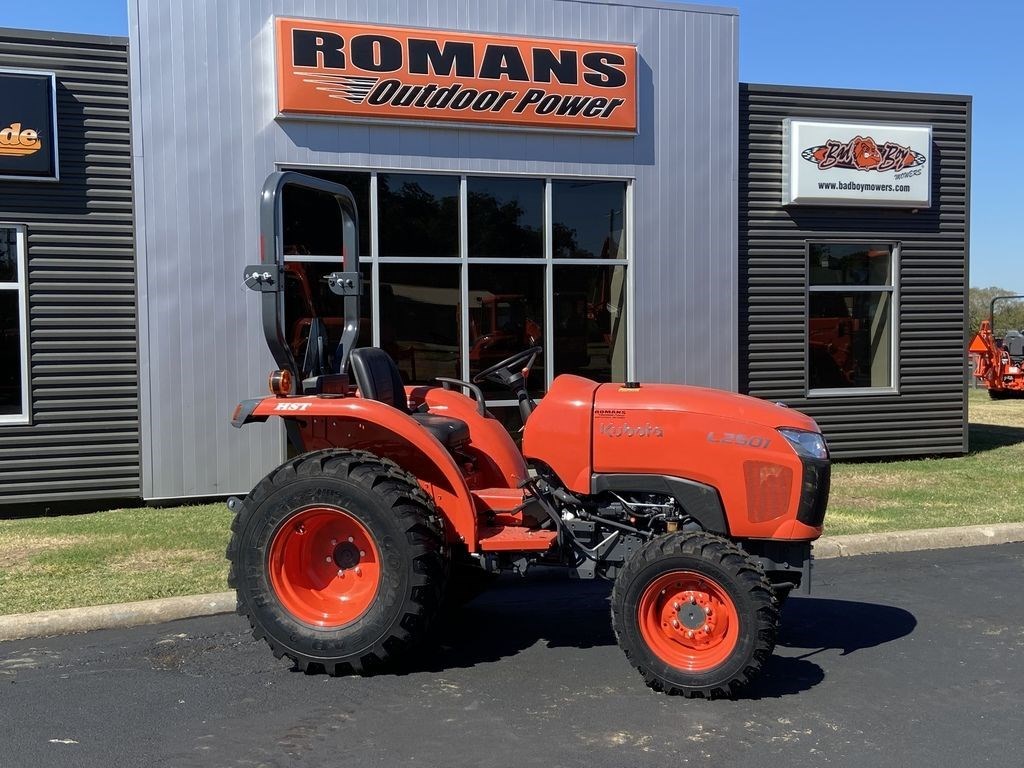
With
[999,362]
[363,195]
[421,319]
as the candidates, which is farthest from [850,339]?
[999,362]

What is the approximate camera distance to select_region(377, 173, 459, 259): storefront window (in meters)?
9.79

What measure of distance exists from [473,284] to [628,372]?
1932 millimetres

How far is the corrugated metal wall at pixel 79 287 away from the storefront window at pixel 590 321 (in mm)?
4269

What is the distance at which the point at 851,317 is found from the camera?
11.8m

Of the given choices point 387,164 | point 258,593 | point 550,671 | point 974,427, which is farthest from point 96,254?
point 974,427

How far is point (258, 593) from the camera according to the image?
185 inches

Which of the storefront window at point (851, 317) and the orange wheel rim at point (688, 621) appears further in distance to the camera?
the storefront window at point (851, 317)

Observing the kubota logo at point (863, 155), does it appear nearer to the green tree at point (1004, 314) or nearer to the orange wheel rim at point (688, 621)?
the orange wheel rim at point (688, 621)

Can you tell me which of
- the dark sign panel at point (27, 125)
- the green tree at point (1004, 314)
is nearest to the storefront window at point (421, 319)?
the dark sign panel at point (27, 125)

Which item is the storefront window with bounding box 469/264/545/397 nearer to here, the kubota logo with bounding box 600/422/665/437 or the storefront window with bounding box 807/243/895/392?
the storefront window with bounding box 807/243/895/392

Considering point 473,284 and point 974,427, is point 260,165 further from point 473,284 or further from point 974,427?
point 974,427

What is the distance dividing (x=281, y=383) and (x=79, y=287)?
5.13m

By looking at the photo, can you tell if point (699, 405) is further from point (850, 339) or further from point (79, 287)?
point (850, 339)

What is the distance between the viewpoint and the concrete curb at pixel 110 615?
17.7ft
